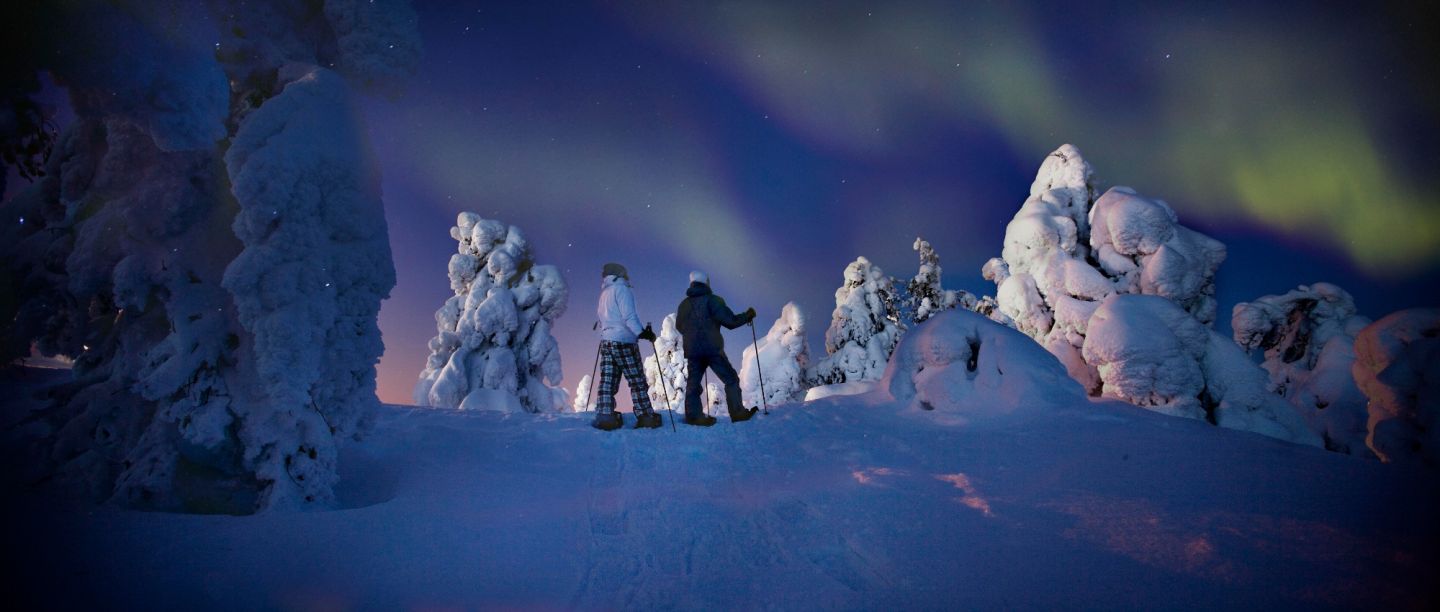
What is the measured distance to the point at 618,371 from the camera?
24.5ft

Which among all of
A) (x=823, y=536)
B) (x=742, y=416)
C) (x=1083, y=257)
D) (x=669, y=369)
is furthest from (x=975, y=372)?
(x=669, y=369)

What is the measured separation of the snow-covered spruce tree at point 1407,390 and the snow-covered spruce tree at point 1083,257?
6368 millimetres

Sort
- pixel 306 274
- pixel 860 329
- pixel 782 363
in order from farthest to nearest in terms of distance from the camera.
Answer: pixel 782 363, pixel 860 329, pixel 306 274

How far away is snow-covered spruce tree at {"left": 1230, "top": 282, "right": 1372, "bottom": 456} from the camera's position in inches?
531

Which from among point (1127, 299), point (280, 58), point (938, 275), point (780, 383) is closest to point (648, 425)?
point (280, 58)

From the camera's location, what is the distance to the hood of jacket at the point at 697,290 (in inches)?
303

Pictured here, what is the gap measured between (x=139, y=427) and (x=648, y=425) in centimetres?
482

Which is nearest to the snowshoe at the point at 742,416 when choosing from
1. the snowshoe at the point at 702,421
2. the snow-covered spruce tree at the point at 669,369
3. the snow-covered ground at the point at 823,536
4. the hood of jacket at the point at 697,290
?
the snowshoe at the point at 702,421

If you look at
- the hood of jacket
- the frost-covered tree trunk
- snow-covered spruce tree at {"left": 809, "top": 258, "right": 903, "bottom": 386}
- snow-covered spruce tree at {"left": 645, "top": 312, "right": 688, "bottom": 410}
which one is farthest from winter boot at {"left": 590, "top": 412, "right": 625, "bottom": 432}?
snow-covered spruce tree at {"left": 645, "top": 312, "right": 688, "bottom": 410}

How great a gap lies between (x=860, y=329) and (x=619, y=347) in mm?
17325

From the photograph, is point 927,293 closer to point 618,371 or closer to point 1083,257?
point 1083,257

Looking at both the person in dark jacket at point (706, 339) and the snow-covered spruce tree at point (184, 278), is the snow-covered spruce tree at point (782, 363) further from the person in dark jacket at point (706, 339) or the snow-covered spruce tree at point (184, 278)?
the snow-covered spruce tree at point (184, 278)

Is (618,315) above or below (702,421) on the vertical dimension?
above

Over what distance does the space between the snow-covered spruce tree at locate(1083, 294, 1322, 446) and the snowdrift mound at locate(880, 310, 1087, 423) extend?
4.12 meters
